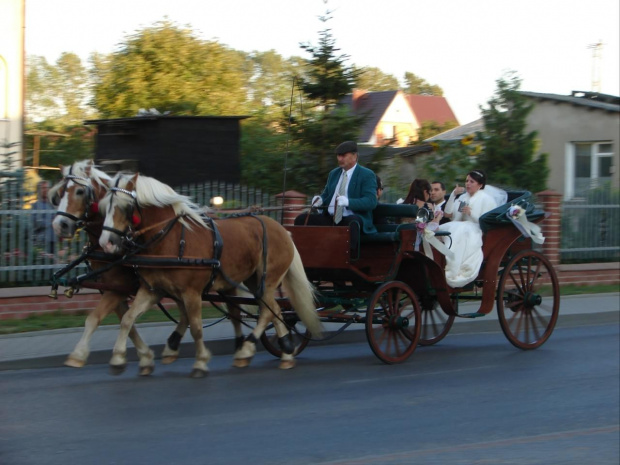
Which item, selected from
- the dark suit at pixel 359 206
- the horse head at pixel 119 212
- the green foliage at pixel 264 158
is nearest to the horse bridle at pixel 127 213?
the horse head at pixel 119 212

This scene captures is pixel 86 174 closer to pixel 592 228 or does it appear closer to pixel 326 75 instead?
pixel 326 75

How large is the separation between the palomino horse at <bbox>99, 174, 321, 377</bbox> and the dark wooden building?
7940 millimetres

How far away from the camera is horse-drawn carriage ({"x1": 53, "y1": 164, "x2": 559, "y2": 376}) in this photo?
7805mm

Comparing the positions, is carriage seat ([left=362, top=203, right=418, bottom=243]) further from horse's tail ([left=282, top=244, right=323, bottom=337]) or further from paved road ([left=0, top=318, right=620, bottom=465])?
paved road ([left=0, top=318, right=620, bottom=465])

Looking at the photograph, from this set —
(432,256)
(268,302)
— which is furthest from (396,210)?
(268,302)

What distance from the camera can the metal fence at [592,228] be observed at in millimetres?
17156

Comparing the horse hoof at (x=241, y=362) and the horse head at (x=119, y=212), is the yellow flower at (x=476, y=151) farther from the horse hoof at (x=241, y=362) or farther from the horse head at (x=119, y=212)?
the horse head at (x=119, y=212)

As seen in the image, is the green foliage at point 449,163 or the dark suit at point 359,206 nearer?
the dark suit at point 359,206

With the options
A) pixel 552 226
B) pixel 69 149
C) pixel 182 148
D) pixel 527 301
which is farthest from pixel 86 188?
pixel 69 149

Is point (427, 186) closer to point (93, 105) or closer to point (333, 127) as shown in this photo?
point (333, 127)

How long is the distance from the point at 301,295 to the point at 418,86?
9975 centimetres

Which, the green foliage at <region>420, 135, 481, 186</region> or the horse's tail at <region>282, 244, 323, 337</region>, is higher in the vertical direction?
the green foliage at <region>420, 135, 481, 186</region>

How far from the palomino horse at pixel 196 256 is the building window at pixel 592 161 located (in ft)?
57.1

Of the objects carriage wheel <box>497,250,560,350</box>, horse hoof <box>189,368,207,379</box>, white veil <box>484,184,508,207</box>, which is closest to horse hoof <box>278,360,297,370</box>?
horse hoof <box>189,368,207,379</box>
